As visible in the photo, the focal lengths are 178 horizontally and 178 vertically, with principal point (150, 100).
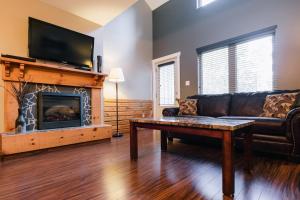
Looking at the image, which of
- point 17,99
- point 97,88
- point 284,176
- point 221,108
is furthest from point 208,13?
point 17,99

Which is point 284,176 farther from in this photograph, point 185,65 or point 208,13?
point 208,13

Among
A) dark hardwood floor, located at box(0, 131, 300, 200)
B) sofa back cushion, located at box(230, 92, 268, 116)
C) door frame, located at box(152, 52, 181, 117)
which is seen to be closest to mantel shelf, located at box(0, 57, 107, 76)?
dark hardwood floor, located at box(0, 131, 300, 200)

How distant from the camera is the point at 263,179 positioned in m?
1.65

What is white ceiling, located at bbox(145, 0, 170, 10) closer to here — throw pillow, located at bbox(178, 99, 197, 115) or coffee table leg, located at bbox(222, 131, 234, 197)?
throw pillow, located at bbox(178, 99, 197, 115)

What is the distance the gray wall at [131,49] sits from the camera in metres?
4.19

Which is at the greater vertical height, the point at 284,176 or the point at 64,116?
the point at 64,116

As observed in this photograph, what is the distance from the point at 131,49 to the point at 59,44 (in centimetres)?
202

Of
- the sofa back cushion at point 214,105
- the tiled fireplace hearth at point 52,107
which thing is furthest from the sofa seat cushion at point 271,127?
the tiled fireplace hearth at point 52,107

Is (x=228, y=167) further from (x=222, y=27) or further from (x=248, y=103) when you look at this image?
(x=222, y=27)

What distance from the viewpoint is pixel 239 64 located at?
145 inches

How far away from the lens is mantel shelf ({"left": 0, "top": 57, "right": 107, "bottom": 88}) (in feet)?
8.51

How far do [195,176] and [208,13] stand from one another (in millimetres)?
3745

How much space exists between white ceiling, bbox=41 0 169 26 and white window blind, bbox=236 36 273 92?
2.52 meters

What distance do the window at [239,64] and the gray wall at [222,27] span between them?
138 mm
